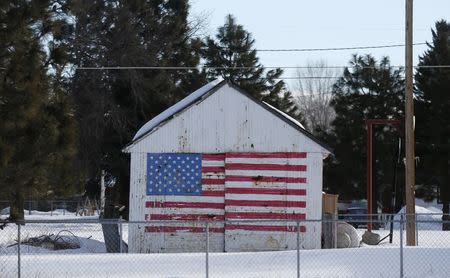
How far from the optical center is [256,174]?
2555cm

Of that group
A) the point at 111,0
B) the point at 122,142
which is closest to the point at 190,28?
the point at 111,0

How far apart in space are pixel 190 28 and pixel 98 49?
7502mm

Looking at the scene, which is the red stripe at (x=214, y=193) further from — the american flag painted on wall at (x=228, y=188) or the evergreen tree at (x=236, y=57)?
the evergreen tree at (x=236, y=57)

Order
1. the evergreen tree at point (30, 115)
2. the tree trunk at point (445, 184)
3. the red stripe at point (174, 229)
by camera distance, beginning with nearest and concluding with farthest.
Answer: the evergreen tree at point (30, 115) → the red stripe at point (174, 229) → the tree trunk at point (445, 184)

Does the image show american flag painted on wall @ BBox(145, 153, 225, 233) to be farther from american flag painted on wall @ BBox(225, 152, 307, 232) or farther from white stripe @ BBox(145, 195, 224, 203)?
american flag painted on wall @ BBox(225, 152, 307, 232)

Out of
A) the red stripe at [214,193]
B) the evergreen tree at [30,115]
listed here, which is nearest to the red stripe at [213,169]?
the red stripe at [214,193]

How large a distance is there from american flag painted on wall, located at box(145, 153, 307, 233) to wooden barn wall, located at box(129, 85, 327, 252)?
0.71 feet

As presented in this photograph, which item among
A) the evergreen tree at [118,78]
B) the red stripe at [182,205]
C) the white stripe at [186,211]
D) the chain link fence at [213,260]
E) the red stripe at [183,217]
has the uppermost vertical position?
the evergreen tree at [118,78]

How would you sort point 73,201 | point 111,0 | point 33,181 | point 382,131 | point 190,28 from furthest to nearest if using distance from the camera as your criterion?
point 73,201 → point 382,131 → point 190,28 → point 111,0 → point 33,181

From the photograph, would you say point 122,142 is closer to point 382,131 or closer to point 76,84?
point 76,84

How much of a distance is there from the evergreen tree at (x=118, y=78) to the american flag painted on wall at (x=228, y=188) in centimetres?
1384

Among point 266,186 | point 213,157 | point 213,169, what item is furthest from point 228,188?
point 266,186

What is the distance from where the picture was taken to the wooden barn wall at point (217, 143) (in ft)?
83.8

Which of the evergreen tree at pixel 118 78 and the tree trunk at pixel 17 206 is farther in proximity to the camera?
the evergreen tree at pixel 118 78
